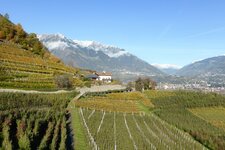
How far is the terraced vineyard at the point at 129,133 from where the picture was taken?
43344 mm

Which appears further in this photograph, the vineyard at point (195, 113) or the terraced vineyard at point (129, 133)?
the vineyard at point (195, 113)

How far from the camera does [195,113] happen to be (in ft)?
279

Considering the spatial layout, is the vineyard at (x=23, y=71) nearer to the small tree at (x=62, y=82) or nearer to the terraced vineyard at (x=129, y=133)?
the small tree at (x=62, y=82)

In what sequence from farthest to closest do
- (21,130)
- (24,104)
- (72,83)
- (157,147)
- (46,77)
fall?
1. (72,83)
2. (46,77)
3. (24,104)
4. (157,147)
5. (21,130)

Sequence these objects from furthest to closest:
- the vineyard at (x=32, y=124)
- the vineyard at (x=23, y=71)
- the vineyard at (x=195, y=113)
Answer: the vineyard at (x=23, y=71) → the vineyard at (x=195, y=113) → the vineyard at (x=32, y=124)

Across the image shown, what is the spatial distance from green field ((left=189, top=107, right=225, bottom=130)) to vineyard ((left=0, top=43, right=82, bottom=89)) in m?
30.9

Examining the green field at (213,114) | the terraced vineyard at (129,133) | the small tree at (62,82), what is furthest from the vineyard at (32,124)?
the green field at (213,114)

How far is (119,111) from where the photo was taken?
73.5 meters

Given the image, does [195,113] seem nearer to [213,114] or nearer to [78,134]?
[213,114]

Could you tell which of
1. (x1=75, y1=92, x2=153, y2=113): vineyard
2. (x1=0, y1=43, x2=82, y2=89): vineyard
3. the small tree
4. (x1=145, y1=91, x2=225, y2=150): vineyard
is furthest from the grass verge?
the small tree

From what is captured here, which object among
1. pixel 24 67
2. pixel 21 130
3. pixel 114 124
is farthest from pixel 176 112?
pixel 21 130

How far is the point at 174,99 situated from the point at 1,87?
1566 inches

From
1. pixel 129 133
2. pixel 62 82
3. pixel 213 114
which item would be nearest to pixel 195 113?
pixel 213 114

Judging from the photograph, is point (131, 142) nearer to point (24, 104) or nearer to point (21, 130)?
point (21, 130)
